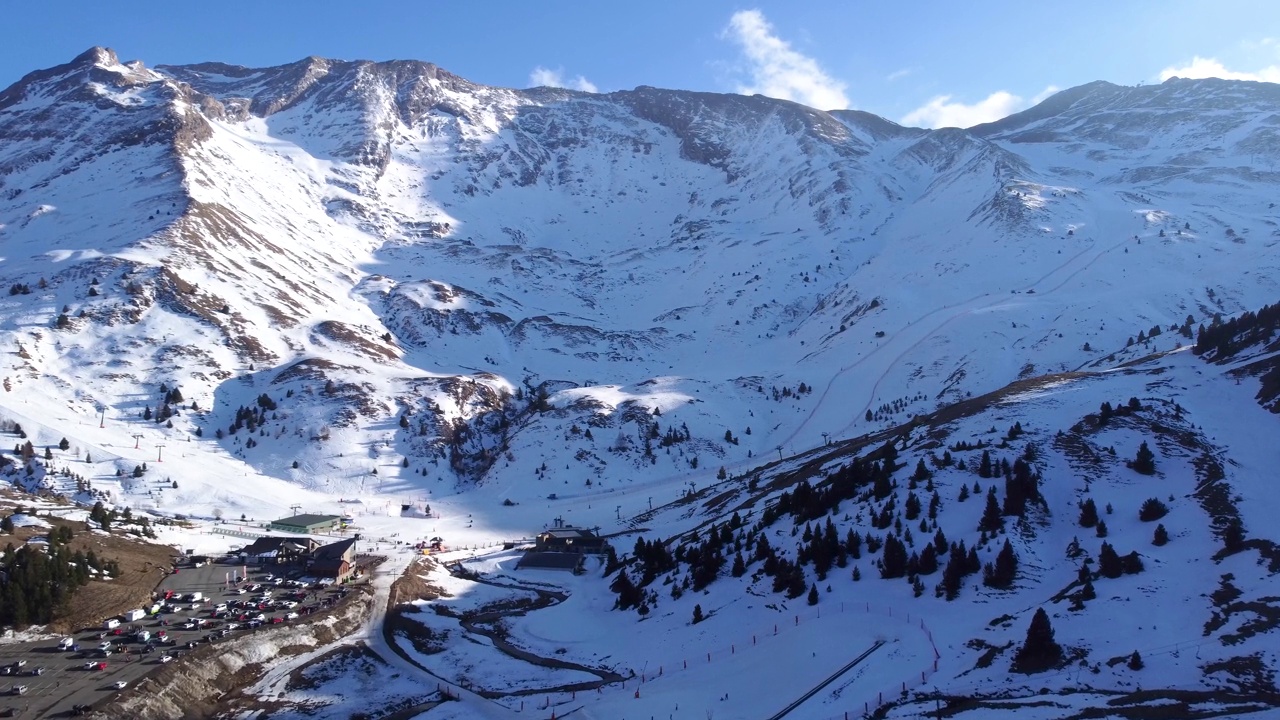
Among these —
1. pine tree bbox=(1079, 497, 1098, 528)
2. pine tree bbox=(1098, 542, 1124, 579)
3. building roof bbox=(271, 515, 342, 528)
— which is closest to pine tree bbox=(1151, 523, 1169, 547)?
pine tree bbox=(1098, 542, 1124, 579)

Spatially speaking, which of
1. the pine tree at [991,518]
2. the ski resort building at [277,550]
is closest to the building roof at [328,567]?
the ski resort building at [277,550]

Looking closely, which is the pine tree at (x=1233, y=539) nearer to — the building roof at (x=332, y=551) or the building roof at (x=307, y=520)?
the building roof at (x=332, y=551)

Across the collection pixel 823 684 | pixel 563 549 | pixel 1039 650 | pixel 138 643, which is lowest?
pixel 823 684

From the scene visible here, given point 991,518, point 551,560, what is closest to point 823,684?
point 991,518

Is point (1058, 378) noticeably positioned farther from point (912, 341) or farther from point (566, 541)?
point (912, 341)

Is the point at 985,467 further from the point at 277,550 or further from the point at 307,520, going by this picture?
the point at 307,520
